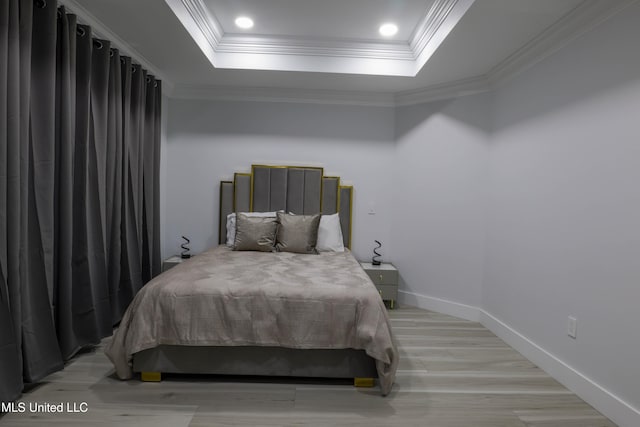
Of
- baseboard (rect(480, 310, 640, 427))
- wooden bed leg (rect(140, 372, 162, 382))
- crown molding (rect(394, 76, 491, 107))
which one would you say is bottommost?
wooden bed leg (rect(140, 372, 162, 382))

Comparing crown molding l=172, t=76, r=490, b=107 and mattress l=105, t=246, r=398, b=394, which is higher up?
crown molding l=172, t=76, r=490, b=107

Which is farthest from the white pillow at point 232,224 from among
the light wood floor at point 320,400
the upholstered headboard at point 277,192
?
the light wood floor at point 320,400

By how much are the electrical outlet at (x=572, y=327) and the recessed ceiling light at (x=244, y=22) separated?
3.36 metres

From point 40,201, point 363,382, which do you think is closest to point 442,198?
point 363,382

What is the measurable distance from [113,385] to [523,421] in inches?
94.1

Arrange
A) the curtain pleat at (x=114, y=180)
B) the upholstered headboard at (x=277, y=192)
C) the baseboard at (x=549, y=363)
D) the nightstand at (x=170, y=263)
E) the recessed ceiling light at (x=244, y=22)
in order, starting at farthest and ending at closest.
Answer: the upholstered headboard at (x=277, y=192) → the nightstand at (x=170, y=263) → the recessed ceiling light at (x=244, y=22) → the curtain pleat at (x=114, y=180) → the baseboard at (x=549, y=363)

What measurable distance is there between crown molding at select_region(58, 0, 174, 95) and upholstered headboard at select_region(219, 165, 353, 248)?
52.4 inches

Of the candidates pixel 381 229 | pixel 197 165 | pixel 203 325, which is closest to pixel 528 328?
pixel 381 229

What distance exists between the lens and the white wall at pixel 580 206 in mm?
2113

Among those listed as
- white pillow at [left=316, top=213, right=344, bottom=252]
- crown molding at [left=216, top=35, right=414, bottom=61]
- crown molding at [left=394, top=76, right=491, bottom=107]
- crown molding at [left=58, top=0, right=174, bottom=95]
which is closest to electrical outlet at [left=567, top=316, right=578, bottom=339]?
white pillow at [left=316, top=213, right=344, bottom=252]

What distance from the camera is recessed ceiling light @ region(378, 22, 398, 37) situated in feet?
11.1

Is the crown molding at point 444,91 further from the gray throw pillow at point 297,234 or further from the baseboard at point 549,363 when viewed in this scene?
the baseboard at point 549,363

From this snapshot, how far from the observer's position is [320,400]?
2.28 meters

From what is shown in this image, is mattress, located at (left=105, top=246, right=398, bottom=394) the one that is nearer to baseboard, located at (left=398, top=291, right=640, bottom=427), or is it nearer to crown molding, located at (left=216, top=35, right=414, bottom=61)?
baseboard, located at (left=398, top=291, right=640, bottom=427)
